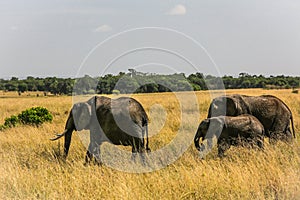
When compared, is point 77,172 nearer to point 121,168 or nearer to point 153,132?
point 121,168

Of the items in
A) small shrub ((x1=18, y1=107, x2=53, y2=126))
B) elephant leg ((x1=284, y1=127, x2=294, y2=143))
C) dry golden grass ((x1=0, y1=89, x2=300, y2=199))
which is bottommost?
dry golden grass ((x1=0, y1=89, x2=300, y2=199))

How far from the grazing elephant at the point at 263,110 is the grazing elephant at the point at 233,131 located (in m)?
1.52

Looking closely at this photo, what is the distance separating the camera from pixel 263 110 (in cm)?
1057

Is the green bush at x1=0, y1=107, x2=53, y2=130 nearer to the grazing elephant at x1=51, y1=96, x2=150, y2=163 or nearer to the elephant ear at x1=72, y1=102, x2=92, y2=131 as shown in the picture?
the elephant ear at x1=72, y1=102, x2=92, y2=131

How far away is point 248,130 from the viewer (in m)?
8.87

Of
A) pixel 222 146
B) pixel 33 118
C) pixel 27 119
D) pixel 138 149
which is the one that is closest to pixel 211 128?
pixel 222 146

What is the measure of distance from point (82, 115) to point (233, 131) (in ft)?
10.9

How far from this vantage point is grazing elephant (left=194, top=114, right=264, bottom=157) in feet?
28.9

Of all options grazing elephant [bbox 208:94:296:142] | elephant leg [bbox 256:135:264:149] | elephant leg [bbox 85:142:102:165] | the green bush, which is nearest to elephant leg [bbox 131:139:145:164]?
elephant leg [bbox 85:142:102:165]

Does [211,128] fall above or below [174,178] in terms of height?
above

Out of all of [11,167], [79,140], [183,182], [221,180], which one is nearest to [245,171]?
[221,180]

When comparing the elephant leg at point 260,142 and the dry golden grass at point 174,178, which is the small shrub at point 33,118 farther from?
the elephant leg at point 260,142

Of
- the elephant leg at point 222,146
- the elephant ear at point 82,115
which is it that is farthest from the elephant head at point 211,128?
the elephant ear at point 82,115

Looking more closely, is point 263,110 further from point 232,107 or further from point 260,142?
point 260,142
